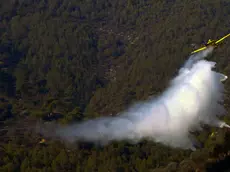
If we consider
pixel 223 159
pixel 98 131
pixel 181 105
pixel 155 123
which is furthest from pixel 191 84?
pixel 98 131

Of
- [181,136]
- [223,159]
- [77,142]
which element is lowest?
[223,159]

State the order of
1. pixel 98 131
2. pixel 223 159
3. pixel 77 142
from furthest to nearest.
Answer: pixel 77 142
pixel 98 131
pixel 223 159

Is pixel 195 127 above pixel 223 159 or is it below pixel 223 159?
above

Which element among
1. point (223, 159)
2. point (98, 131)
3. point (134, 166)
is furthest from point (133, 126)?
point (134, 166)

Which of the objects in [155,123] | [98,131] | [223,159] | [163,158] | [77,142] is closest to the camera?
[223,159]

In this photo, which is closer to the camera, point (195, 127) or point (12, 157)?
point (195, 127)

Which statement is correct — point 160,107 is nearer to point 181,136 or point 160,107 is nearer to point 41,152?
point 181,136
